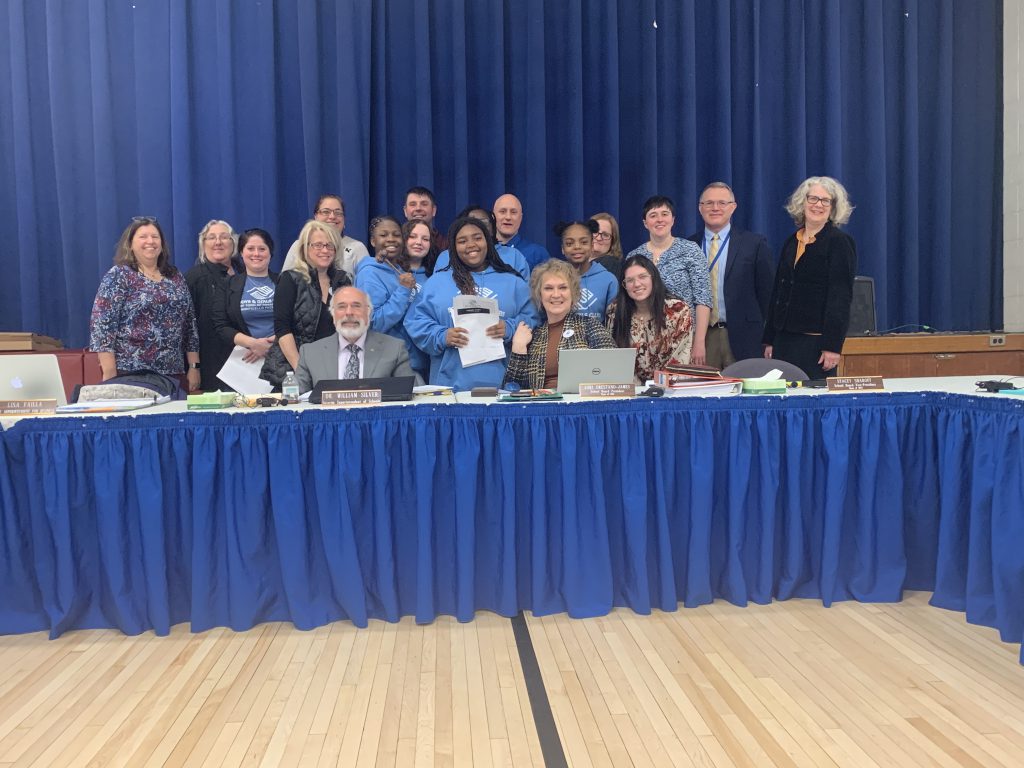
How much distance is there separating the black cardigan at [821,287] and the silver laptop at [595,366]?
3.86 ft

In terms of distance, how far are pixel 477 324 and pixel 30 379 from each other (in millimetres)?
1475

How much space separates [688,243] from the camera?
11.2ft

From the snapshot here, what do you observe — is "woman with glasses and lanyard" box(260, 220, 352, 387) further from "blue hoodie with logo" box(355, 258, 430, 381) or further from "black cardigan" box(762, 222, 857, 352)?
"black cardigan" box(762, 222, 857, 352)

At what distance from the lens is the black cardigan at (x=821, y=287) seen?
3.16m

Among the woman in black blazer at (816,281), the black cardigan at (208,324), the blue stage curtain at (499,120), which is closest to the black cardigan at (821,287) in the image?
the woman in black blazer at (816,281)

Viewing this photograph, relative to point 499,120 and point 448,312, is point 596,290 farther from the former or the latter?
point 499,120

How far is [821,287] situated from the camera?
10.5ft

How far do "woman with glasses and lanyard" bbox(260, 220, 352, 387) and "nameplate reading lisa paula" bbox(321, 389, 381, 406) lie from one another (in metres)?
0.95

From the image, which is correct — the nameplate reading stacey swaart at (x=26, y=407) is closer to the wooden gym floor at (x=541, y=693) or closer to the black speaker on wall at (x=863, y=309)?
the wooden gym floor at (x=541, y=693)

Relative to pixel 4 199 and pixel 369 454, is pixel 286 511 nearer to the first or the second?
pixel 369 454

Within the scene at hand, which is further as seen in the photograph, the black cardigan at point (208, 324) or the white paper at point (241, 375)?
the black cardigan at point (208, 324)

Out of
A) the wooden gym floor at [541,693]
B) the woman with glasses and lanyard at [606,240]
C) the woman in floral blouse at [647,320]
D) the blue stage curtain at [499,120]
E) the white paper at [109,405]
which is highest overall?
the blue stage curtain at [499,120]

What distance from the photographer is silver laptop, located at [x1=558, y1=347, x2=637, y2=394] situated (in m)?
2.45

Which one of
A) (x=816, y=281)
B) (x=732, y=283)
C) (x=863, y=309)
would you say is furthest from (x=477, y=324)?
(x=863, y=309)
